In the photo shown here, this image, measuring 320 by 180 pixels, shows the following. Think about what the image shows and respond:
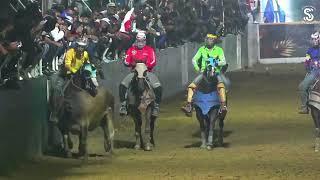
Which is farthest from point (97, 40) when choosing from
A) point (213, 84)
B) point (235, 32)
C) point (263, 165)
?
point (235, 32)

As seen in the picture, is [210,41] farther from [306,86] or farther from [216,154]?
[216,154]

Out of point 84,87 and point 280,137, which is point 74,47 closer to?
point 84,87

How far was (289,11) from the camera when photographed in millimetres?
55000

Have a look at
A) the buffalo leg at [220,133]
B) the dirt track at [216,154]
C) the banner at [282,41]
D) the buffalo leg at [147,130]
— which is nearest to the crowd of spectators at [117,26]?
the buffalo leg at [147,130]

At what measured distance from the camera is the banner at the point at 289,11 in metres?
53.9

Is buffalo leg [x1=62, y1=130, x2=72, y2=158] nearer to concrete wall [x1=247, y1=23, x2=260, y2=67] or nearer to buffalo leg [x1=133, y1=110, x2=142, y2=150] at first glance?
buffalo leg [x1=133, y1=110, x2=142, y2=150]

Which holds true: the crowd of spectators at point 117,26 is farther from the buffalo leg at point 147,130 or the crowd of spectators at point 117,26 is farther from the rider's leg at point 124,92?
the buffalo leg at point 147,130

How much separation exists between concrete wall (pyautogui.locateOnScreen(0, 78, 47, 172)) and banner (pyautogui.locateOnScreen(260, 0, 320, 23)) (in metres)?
37.4

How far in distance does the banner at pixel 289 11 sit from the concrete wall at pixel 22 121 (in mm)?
37379

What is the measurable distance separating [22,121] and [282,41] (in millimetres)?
37585

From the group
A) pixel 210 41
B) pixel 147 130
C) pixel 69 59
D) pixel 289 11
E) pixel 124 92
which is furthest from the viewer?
pixel 289 11

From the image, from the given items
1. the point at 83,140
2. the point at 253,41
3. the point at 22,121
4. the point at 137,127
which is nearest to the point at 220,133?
the point at 137,127

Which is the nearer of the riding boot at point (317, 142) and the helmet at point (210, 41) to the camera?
the riding boot at point (317, 142)

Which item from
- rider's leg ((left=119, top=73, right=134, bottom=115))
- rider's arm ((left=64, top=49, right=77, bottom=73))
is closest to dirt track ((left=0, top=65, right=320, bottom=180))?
rider's leg ((left=119, top=73, right=134, bottom=115))
